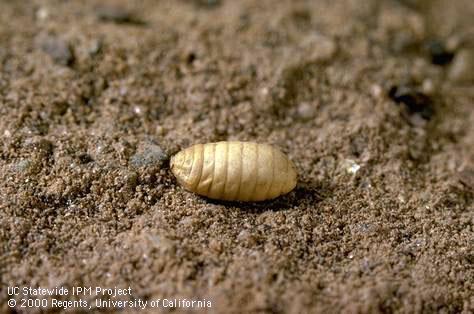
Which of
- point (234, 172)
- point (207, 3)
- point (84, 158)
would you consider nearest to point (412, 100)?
point (234, 172)

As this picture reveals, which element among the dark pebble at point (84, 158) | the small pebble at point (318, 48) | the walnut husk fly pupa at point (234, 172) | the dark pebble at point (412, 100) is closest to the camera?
the walnut husk fly pupa at point (234, 172)

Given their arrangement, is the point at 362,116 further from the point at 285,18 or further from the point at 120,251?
the point at 120,251

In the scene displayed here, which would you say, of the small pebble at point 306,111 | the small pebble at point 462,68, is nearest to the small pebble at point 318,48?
the small pebble at point 306,111

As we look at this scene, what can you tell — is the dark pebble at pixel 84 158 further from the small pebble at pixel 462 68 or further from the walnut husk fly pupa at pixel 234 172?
the small pebble at pixel 462 68

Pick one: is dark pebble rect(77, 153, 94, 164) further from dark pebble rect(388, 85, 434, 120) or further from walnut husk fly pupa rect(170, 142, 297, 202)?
dark pebble rect(388, 85, 434, 120)

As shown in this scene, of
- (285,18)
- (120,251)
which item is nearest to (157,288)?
(120,251)

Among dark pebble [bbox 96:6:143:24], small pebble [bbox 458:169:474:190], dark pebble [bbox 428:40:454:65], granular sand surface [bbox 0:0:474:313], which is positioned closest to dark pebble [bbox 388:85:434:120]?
granular sand surface [bbox 0:0:474:313]
